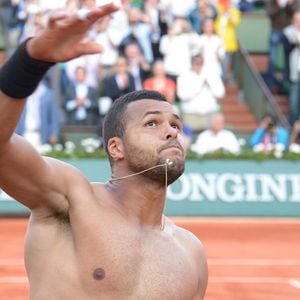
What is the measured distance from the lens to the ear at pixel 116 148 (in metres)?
4.17

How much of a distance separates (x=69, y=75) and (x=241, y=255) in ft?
22.7

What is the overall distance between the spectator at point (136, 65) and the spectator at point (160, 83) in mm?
298

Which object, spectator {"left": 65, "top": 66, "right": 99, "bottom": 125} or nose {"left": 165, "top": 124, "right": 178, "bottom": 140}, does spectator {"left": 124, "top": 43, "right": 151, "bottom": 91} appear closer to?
spectator {"left": 65, "top": 66, "right": 99, "bottom": 125}

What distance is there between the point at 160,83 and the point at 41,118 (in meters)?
2.38

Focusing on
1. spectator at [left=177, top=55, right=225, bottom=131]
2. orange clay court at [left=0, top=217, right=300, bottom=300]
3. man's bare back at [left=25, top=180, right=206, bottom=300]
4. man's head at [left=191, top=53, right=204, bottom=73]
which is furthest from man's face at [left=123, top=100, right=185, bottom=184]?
man's head at [left=191, top=53, right=204, bottom=73]

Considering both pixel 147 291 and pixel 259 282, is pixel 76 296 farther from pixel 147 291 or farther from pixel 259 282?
pixel 259 282

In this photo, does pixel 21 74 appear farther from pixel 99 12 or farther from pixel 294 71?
pixel 294 71

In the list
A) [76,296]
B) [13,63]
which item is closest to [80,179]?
[76,296]

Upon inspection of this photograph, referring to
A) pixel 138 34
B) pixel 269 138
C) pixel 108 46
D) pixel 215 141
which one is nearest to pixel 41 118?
pixel 108 46

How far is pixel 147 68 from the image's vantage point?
17844mm

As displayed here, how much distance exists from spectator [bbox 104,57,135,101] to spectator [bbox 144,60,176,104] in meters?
0.33

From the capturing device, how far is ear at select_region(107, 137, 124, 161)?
4.17 metres

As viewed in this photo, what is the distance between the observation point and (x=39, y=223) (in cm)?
389

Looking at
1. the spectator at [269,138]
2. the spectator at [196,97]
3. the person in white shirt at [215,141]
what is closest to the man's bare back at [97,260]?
the person in white shirt at [215,141]
